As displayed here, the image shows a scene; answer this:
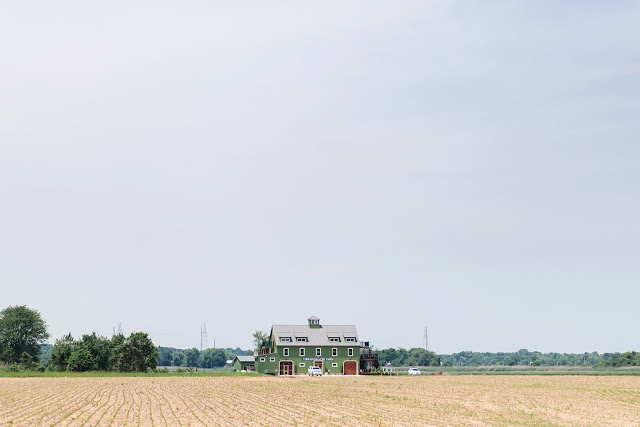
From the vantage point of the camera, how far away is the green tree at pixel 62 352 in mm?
124312

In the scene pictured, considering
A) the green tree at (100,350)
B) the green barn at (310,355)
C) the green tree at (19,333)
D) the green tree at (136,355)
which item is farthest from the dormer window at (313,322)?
the green tree at (19,333)

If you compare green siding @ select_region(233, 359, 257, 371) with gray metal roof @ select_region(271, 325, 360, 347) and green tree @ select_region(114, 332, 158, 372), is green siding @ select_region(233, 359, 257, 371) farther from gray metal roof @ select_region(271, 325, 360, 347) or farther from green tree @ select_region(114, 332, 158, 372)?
green tree @ select_region(114, 332, 158, 372)

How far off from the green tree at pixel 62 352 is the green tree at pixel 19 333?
35980 millimetres

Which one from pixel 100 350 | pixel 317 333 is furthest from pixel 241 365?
pixel 100 350

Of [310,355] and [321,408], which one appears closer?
[321,408]

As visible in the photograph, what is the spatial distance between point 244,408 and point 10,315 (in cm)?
13059

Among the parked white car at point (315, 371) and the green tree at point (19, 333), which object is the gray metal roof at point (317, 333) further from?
the green tree at point (19, 333)

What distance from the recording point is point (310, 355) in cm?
12656

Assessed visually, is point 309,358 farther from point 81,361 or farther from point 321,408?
point 321,408

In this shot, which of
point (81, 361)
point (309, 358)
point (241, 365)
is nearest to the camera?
point (81, 361)

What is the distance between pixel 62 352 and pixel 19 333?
43.6 metres

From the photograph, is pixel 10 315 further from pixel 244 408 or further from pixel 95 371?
pixel 244 408

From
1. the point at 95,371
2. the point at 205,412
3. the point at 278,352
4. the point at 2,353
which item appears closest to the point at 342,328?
the point at 278,352

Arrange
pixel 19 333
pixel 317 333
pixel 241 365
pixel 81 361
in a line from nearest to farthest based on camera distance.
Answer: pixel 81 361, pixel 317 333, pixel 241 365, pixel 19 333
